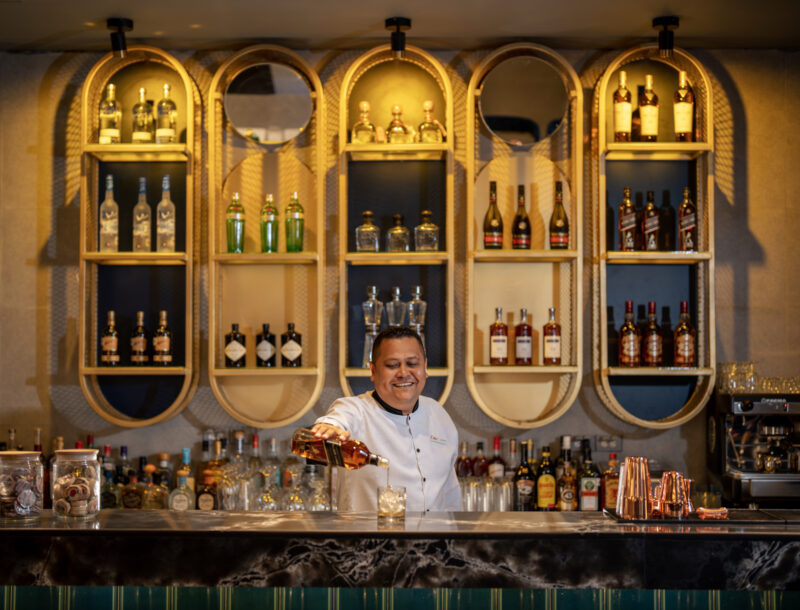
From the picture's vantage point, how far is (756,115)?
438 cm

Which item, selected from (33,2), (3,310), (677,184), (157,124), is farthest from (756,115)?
(3,310)

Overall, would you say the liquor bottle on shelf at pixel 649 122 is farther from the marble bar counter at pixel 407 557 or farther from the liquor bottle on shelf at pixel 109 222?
the liquor bottle on shelf at pixel 109 222

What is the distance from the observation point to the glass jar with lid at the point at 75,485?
236 centimetres

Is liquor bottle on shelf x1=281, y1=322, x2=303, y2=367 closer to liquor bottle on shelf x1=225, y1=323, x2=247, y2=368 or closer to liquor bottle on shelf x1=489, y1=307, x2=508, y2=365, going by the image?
liquor bottle on shelf x1=225, y1=323, x2=247, y2=368

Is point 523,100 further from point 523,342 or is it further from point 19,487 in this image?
point 19,487

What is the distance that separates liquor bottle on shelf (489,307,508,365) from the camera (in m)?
4.14

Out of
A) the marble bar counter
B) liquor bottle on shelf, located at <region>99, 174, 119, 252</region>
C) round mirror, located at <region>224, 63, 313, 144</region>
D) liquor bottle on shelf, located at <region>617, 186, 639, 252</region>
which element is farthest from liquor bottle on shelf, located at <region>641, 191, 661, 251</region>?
liquor bottle on shelf, located at <region>99, 174, 119, 252</region>

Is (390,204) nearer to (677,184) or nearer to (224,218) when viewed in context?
(224,218)

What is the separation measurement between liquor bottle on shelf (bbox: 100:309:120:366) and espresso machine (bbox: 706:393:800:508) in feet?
9.12

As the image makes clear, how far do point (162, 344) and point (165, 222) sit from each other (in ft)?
1.93

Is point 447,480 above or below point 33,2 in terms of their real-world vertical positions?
below

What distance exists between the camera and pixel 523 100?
4.29 m

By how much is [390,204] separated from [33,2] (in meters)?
1.79

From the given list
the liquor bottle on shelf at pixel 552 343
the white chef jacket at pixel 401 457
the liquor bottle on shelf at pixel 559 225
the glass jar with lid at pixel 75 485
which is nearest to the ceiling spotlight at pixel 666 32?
the liquor bottle on shelf at pixel 559 225
